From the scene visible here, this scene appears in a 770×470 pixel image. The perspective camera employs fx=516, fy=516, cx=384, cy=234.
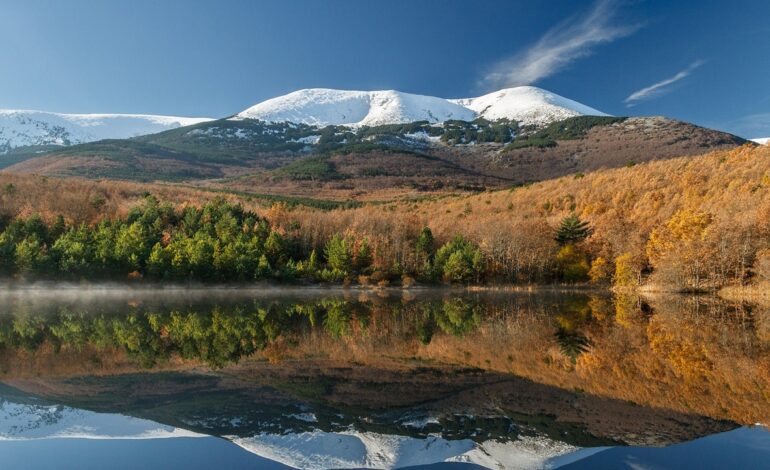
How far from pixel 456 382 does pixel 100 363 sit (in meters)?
10.1

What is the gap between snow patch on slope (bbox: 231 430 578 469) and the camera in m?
7.55

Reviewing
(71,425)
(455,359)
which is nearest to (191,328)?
(455,359)

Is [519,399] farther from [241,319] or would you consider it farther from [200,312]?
[200,312]

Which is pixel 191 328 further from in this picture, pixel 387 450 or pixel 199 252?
pixel 199 252

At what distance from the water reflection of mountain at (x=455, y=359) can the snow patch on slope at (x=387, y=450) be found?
0.90m

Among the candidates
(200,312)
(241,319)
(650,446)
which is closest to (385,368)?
(650,446)

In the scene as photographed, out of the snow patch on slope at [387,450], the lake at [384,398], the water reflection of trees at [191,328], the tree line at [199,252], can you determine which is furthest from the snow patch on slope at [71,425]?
the tree line at [199,252]

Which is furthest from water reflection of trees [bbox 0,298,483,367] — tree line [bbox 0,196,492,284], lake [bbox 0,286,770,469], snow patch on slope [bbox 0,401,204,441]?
tree line [bbox 0,196,492,284]

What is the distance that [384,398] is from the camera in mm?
11031

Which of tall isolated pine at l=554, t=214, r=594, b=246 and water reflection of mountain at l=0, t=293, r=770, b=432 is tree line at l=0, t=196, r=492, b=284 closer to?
tall isolated pine at l=554, t=214, r=594, b=246

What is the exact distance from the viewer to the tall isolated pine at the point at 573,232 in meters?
63.1

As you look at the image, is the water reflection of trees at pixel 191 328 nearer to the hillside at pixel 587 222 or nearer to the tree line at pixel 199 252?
the tree line at pixel 199 252

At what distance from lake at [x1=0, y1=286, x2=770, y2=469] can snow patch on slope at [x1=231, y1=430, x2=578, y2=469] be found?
32mm

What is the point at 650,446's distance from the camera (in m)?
8.16
